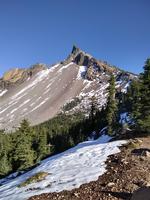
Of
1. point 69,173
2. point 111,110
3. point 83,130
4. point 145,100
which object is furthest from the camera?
point 83,130

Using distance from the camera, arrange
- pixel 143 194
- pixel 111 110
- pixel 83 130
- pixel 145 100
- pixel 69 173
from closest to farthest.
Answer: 1. pixel 143 194
2. pixel 69 173
3. pixel 145 100
4. pixel 111 110
5. pixel 83 130

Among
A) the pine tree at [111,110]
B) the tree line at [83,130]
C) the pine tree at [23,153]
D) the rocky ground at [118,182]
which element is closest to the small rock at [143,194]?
the rocky ground at [118,182]

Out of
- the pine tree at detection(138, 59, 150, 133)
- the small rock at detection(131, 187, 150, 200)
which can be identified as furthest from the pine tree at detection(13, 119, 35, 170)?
the small rock at detection(131, 187, 150, 200)

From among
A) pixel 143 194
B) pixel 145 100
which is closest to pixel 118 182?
pixel 143 194

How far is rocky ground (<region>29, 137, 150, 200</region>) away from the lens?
21.7 metres

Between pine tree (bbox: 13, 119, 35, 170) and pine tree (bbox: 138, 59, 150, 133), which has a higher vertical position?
pine tree (bbox: 138, 59, 150, 133)

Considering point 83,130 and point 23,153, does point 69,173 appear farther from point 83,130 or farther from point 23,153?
point 83,130

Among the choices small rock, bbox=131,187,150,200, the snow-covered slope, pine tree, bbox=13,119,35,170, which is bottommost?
small rock, bbox=131,187,150,200

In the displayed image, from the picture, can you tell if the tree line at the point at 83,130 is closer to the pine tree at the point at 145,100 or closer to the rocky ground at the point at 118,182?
the pine tree at the point at 145,100

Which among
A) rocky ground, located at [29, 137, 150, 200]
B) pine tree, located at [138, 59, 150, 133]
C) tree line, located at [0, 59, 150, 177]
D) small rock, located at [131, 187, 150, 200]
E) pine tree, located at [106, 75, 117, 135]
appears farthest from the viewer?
pine tree, located at [106, 75, 117, 135]

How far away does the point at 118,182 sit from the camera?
23.5 metres

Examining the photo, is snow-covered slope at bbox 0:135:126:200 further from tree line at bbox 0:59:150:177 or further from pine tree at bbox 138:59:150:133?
tree line at bbox 0:59:150:177

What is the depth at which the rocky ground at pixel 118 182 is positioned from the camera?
21.7 meters

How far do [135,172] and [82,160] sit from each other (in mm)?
6871
